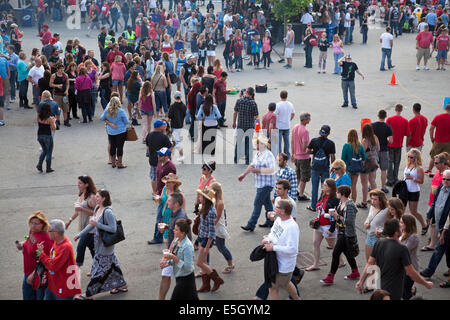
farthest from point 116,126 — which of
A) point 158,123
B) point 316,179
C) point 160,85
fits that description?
point 316,179

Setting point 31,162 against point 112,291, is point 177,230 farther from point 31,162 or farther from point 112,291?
point 31,162

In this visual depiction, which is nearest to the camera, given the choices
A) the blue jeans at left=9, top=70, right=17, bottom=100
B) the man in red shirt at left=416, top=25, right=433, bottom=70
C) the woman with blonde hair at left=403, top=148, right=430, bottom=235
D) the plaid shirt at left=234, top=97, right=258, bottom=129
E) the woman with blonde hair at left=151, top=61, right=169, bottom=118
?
the woman with blonde hair at left=403, top=148, right=430, bottom=235

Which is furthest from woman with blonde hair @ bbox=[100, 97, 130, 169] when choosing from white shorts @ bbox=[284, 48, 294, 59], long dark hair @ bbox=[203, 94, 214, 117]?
white shorts @ bbox=[284, 48, 294, 59]

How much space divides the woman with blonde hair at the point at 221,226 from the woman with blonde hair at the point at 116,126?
5397 mm

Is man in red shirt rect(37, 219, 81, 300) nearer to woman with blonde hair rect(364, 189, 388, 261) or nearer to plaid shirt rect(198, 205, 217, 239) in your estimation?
plaid shirt rect(198, 205, 217, 239)

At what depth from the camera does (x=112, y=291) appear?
29.2 feet

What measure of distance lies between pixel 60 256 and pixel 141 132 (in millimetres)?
10037

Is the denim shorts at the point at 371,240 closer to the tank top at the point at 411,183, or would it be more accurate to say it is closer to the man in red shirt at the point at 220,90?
the tank top at the point at 411,183

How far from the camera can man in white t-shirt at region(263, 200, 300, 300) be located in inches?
303

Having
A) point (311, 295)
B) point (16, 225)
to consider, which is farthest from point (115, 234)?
point (16, 225)

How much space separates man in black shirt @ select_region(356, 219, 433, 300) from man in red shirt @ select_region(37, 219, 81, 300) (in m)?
3.88

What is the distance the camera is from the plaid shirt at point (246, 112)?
14.4 meters

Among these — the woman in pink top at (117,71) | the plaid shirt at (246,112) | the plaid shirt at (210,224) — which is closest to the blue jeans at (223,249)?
the plaid shirt at (210,224)

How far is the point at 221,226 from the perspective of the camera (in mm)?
9219
